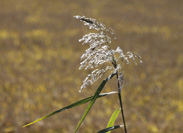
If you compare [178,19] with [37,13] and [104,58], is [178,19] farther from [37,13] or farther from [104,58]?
[104,58]

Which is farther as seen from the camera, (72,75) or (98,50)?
(72,75)

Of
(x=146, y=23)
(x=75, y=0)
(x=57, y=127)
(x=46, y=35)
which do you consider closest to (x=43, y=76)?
(x=57, y=127)

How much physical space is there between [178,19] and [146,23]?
2.99 meters

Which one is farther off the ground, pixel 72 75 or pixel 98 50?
pixel 72 75

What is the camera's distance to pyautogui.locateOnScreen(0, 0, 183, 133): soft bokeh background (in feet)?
16.8

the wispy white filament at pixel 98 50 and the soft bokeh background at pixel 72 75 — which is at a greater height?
the soft bokeh background at pixel 72 75

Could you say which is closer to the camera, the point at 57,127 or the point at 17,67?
the point at 57,127

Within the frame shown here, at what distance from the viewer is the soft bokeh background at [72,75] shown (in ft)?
16.8

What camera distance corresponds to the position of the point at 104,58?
1224 mm

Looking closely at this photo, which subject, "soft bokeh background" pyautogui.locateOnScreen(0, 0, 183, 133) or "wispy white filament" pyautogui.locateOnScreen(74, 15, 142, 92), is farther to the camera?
"soft bokeh background" pyautogui.locateOnScreen(0, 0, 183, 133)

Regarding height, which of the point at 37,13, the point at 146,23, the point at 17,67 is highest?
the point at 37,13

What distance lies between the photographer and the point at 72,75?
783 cm

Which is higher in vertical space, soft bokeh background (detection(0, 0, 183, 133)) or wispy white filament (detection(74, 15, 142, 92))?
soft bokeh background (detection(0, 0, 183, 133))

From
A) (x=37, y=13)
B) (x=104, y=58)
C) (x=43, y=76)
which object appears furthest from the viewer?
(x=37, y=13)
